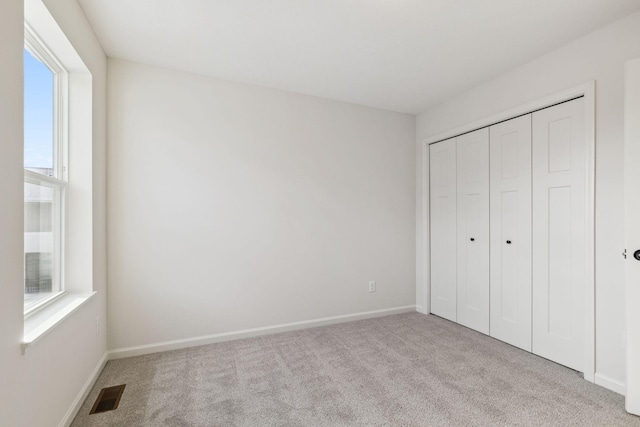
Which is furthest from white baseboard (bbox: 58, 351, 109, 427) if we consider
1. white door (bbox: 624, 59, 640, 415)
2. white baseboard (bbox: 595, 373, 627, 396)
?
white baseboard (bbox: 595, 373, 627, 396)

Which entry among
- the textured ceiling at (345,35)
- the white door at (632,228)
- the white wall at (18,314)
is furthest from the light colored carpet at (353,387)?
the textured ceiling at (345,35)

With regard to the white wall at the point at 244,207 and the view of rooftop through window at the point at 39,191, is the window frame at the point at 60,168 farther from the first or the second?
the white wall at the point at 244,207

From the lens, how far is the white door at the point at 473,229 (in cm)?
308

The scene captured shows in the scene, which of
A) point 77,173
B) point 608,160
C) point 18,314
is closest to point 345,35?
point 608,160

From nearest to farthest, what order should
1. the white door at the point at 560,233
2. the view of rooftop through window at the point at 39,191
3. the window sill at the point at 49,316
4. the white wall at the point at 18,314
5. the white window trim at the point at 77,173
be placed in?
1. the white wall at the point at 18,314
2. the window sill at the point at 49,316
3. the view of rooftop through window at the point at 39,191
4. the white window trim at the point at 77,173
5. the white door at the point at 560,233

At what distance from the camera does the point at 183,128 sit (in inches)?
110

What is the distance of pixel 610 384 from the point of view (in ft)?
6.86

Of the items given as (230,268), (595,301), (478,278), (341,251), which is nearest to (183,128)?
(230,268)

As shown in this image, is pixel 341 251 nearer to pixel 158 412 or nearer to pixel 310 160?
pixel 310 160

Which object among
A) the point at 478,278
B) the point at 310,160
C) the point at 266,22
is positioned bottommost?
the point at 478,278

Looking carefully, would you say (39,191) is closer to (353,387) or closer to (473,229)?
(353,387)

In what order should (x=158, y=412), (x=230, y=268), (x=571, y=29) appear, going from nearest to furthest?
(x=158, y=412) < (x=571, y=29) < (x=230, y=268)

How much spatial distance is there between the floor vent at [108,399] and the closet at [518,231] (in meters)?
3.16

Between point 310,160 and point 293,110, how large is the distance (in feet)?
1.81
